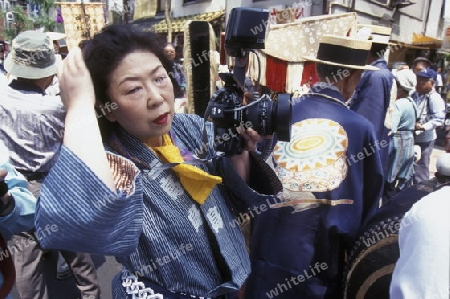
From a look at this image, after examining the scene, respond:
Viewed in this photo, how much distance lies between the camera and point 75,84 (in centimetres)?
97

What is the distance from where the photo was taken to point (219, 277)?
4.16 ft

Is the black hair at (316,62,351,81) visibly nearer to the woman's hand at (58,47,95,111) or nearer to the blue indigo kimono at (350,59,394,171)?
the blue indigo kimono at (350,59,394,171)

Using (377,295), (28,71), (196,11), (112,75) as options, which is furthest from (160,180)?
(196,11)

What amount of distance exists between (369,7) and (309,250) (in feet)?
32.7

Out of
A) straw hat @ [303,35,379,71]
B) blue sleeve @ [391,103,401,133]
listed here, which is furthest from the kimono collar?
blue sleeve @ [391,103,401,133]

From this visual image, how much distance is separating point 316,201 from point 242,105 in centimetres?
82

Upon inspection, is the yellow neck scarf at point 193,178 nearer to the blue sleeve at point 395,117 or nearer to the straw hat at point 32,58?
the straw hat at point 32,58

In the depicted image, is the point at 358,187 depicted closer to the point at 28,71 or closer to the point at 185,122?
the point at 185,122

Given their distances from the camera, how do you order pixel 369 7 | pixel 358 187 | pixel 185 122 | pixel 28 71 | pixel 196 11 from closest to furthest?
pixel 185 122
pixel 358 187
pixel 28 71
pixel 369 7
pixel 196 11

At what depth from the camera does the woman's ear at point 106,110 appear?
112 cm

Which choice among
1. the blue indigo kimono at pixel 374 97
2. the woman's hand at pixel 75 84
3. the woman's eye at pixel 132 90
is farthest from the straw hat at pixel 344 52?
the woman's hand at pixel 75 84

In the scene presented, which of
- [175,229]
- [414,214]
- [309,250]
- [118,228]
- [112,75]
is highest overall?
[112,75]

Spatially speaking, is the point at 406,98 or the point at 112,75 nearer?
the point at 112,75

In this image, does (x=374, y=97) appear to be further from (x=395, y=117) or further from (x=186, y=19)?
(x=186, y=19)
